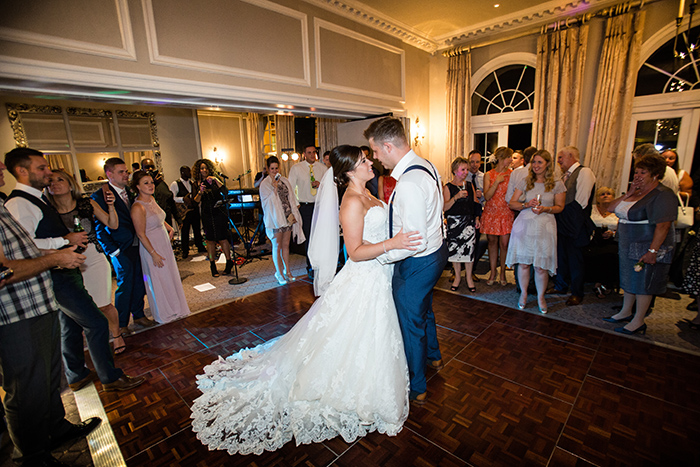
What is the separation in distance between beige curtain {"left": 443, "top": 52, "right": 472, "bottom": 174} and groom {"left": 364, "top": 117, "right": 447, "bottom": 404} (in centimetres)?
559

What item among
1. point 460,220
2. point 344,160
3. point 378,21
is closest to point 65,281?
point 344,160

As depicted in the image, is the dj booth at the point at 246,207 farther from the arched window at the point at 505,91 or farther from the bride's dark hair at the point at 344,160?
the arched window at the point at 505,91

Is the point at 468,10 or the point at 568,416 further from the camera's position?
the point at 468,10

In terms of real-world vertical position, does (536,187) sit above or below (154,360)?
above

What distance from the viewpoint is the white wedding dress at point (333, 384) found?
1.91 m

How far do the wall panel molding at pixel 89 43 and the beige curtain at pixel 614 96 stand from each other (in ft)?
21.8

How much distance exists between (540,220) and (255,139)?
9.10 meters

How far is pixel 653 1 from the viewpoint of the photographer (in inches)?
188

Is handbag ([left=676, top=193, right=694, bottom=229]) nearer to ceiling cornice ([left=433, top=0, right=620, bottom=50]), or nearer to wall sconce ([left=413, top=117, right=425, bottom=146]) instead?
ceiling cornice ([left=433, top=0, right=620, bottom=50])

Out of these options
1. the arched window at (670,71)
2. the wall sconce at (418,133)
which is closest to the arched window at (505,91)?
the wall sconce at (418,133)

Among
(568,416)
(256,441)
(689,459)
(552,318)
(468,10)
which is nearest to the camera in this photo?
(689,459)

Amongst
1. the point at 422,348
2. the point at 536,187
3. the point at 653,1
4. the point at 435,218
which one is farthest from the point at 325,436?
the point at 653,1

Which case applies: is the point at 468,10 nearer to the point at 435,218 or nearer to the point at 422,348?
the point at 435,218

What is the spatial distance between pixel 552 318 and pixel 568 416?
1.51 m
